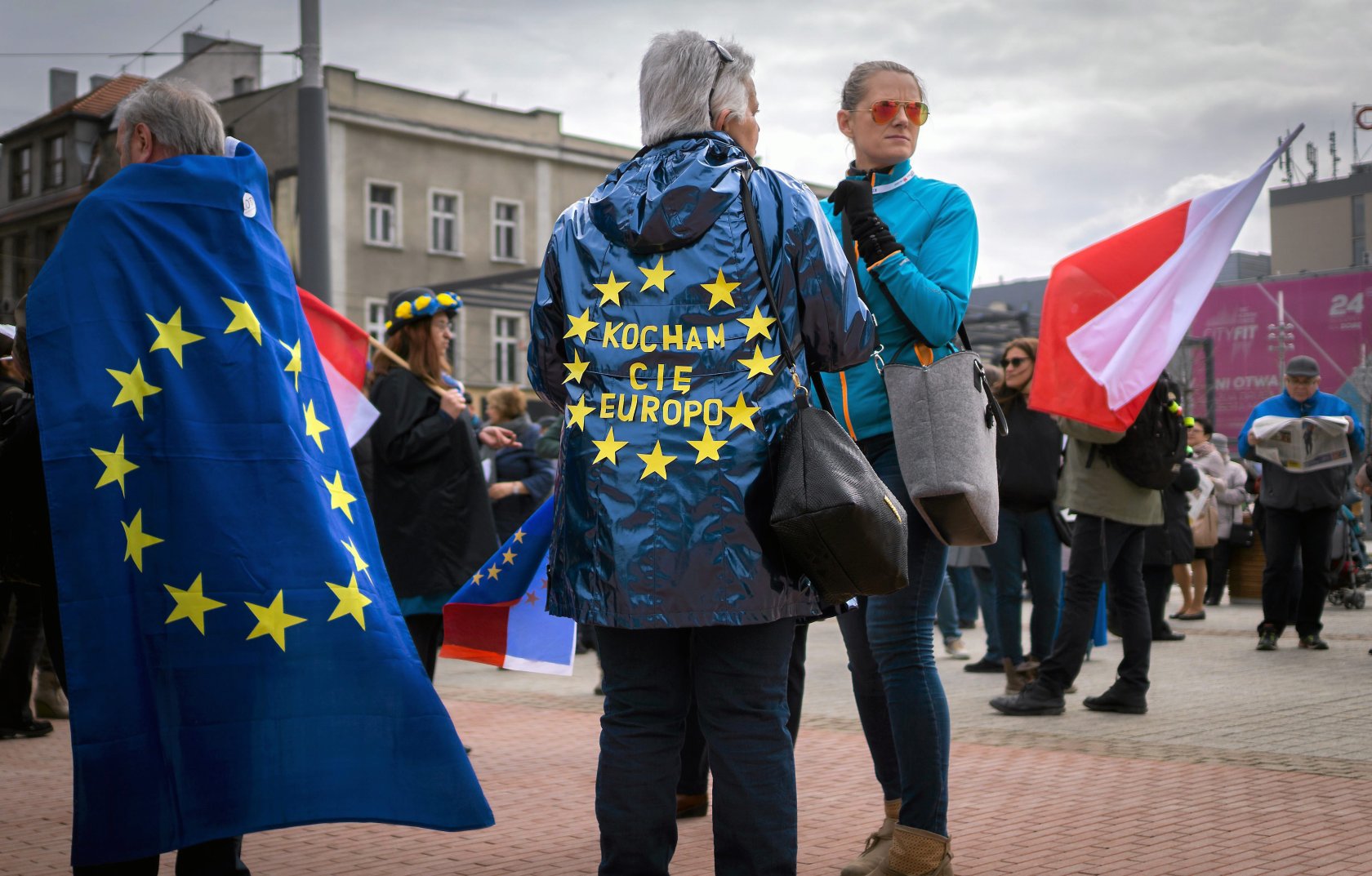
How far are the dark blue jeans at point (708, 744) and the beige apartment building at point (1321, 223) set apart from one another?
56.4 metres

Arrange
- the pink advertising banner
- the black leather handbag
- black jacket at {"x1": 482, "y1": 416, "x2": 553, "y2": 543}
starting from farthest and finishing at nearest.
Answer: the pink advertising banner → black jacket at {"x1": 482, "y1": 416, "x2": 553, "y2": 543} → the black leather handbag

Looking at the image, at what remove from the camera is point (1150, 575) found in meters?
11.0

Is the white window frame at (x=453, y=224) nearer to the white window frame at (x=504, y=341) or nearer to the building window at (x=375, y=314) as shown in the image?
the white window frame at (x=504, y=341)

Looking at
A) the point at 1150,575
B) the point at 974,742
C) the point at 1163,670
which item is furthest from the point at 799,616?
the point at 1150,575

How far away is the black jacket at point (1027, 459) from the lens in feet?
26.4

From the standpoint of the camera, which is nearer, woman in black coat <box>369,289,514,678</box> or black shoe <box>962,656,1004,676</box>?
woman in black coat <box>369,289,514,678</box>

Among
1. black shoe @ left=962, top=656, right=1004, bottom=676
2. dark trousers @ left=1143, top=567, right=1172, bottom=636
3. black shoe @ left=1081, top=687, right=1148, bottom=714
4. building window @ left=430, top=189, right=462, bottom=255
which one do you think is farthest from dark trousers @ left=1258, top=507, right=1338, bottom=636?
building window @ left=430, top=189, right=462, bottom=255

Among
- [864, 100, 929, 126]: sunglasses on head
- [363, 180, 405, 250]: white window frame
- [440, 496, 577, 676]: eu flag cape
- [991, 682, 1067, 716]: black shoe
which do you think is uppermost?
[363, 180, 405, 250]: white window frame

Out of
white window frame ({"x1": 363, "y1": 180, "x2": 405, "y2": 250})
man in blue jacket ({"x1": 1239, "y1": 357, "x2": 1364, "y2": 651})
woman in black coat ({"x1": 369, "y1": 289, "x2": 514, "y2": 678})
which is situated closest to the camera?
woman in black coat ({"x1": 369, "y1": 289, "x2": 514, "y2": 678})

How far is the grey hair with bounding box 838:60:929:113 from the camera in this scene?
13.5ft

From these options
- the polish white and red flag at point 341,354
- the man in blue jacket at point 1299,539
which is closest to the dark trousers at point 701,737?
the polish white and red flag at point 341,354

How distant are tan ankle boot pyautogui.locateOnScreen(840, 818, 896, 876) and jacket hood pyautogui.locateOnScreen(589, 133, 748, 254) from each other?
1710mm

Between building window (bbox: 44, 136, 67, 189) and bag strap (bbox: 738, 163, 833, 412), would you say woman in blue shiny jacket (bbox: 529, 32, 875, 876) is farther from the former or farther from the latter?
building window (bbox: 44, 136, 67, 189)

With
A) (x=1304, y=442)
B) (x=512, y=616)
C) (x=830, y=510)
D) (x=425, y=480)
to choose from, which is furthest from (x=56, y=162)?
(x=830, y=510)
